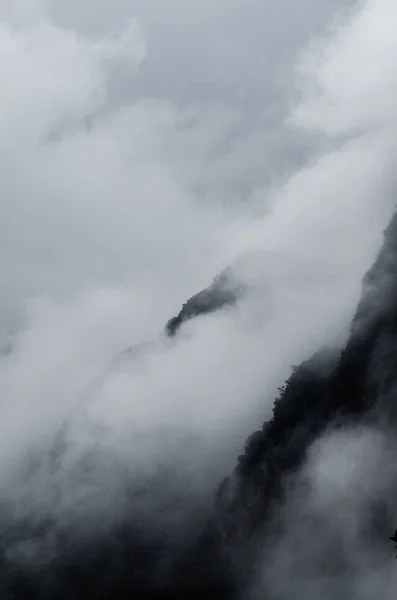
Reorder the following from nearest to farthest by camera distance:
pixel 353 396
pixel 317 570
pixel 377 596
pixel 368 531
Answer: pixel 377 596, pixel 368 531, pixel 317 570, pixel 353 396

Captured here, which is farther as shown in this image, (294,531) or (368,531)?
(294,531)

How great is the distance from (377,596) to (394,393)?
56.0 m

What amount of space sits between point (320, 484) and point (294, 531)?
1912cm

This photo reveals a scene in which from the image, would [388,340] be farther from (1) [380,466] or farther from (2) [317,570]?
(2) [317,570]

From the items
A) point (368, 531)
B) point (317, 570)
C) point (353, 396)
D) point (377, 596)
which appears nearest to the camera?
point (377, 596)

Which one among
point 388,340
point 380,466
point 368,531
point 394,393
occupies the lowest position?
point 368,531

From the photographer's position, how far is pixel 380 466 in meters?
175

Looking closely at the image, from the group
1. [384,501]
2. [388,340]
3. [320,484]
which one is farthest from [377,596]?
[388,340]

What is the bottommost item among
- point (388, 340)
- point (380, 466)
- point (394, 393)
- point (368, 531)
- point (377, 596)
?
point (377, 596)

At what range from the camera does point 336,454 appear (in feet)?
637

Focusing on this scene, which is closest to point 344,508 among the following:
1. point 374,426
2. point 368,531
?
point 368,531

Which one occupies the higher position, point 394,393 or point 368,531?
point 394,393

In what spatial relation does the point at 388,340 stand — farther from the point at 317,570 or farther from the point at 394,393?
the point at 317,570

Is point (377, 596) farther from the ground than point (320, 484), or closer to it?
closer to it
